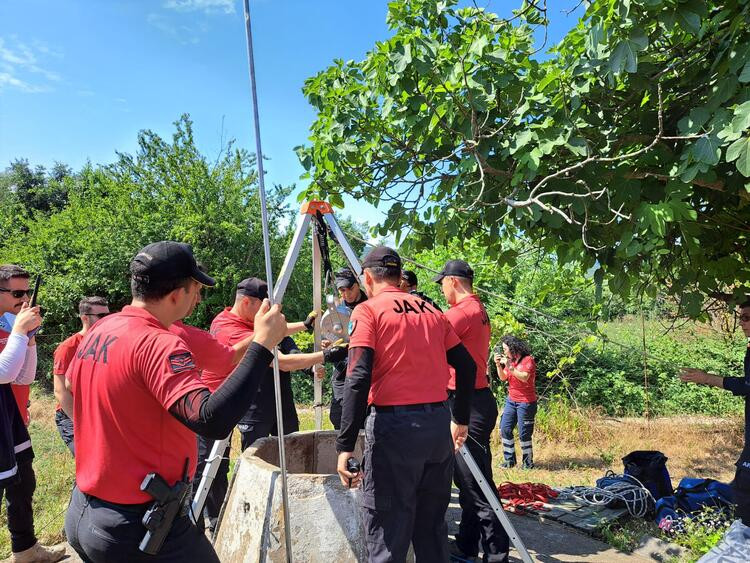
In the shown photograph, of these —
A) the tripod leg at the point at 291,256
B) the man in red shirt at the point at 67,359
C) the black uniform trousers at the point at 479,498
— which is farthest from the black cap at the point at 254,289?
the black uniform trousers at the point at 479,498

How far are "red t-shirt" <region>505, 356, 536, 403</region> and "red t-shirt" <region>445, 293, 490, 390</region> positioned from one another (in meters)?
3.46

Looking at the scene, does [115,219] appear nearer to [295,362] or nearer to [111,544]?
[295,362]

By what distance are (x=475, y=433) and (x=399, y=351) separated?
1.66m

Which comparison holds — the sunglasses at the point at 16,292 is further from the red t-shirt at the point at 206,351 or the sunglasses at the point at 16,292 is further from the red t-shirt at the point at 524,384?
the red t-shirt at the point at 524,384

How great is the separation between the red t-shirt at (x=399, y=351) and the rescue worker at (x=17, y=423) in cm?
216

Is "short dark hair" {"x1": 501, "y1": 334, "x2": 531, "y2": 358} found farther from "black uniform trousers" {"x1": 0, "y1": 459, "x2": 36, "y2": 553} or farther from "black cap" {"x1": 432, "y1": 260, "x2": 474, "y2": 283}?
"black uniform trousers" {"x1": 0, "y1": 459, "x2": 36, "y2": 553}

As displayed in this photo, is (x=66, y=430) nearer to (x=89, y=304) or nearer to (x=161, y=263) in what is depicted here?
(x=89, y=304)

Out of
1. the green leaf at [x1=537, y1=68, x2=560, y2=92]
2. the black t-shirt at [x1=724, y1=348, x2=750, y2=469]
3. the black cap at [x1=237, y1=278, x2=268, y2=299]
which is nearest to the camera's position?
the green leaf at [x1=537, y1=68, x2=560, y2=92]

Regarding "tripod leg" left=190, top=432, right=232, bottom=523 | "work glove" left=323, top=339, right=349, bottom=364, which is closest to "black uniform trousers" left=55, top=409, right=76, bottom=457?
"tripod leg" left=190, top=432, right=232, bottom=523

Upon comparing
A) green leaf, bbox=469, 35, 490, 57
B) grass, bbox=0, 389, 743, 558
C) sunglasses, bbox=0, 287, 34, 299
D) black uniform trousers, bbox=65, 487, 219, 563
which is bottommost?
grass, bbox=0, 389, 743, 558

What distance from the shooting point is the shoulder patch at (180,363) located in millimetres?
1807

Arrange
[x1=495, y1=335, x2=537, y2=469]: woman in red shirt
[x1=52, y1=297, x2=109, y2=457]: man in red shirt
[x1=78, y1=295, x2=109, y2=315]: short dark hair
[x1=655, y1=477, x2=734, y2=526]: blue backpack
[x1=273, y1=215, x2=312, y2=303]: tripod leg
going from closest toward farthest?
[x1=273, y1=215, x2=312, y2=303]: tripod leg, [x1=52, y1=297, x2=109, y2=457]: man in red shirt, [x1=78, y1=295, x2=109, y2=315]: short dark hair, [x1=655, y1=477, x2=734, y2=526]: blue backpack, [x1=495, y1=335, x2=537, y2=469]: woman in red shirt

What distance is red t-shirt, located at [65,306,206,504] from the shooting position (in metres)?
1.81

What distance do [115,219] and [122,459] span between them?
12567mm
